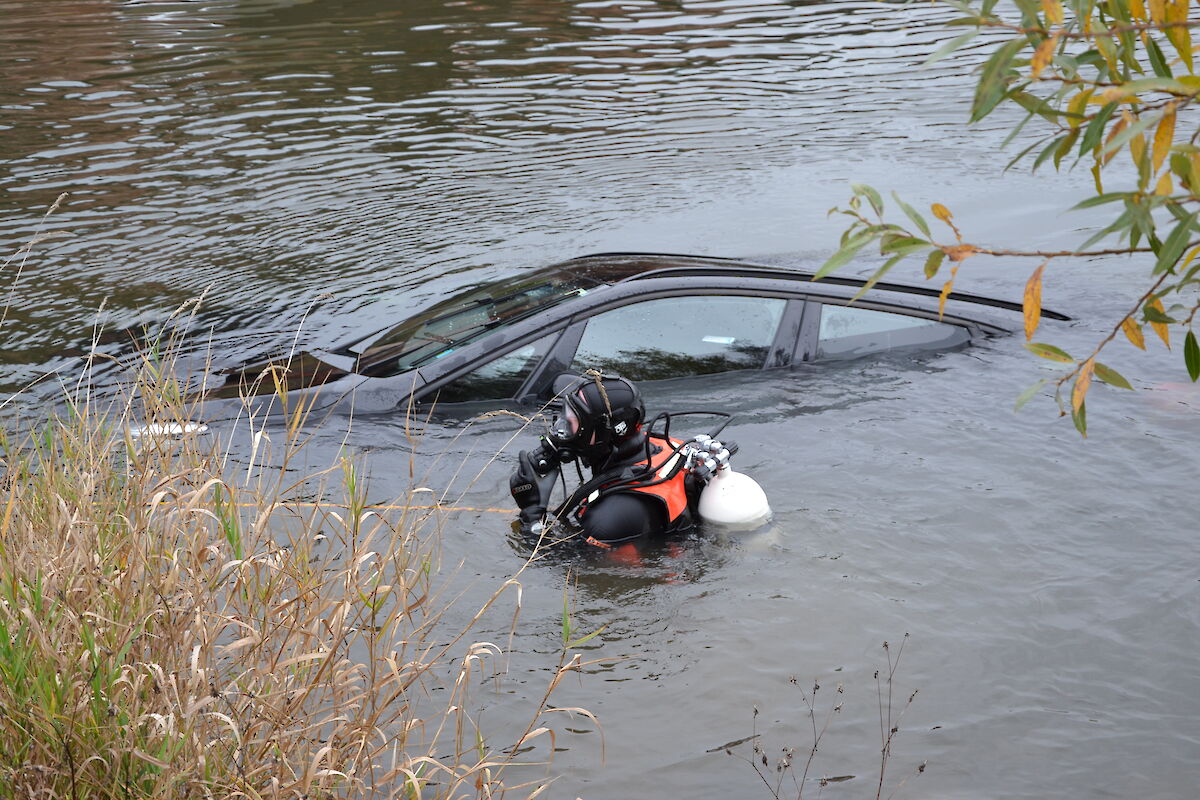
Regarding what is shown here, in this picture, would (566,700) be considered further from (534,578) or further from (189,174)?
(189,174)

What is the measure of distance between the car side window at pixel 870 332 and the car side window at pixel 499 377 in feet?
5.86

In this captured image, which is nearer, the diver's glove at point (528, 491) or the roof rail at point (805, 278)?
the diver's glove at point (528, 491)

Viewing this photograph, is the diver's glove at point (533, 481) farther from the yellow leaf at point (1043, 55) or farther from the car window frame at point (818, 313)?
the yellow leaf at point (1043, 55)

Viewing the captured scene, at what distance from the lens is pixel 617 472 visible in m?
5.79

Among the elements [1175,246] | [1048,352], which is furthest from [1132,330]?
[1175,246]

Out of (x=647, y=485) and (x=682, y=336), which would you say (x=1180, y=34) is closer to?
(x=647, y=485)

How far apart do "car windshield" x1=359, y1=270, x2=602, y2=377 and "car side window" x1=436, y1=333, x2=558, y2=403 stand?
0.21 metres

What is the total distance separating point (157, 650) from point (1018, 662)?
3.61 meters

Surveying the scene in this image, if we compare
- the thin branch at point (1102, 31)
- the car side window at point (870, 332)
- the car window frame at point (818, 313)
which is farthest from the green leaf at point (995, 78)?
the car side window at point (870, 332)

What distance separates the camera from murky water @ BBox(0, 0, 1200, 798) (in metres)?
4.97

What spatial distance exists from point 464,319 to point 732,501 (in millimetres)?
2243

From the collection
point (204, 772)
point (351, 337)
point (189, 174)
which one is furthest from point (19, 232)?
point (204, 772)

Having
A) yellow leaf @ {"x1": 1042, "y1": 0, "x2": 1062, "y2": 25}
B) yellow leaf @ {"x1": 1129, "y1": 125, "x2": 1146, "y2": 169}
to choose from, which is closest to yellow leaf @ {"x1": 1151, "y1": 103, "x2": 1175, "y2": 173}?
yellow leaf @ {"x1": 1129, "y1": 125, "x2": 1146, "y2": 169}

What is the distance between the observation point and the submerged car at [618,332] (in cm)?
679
